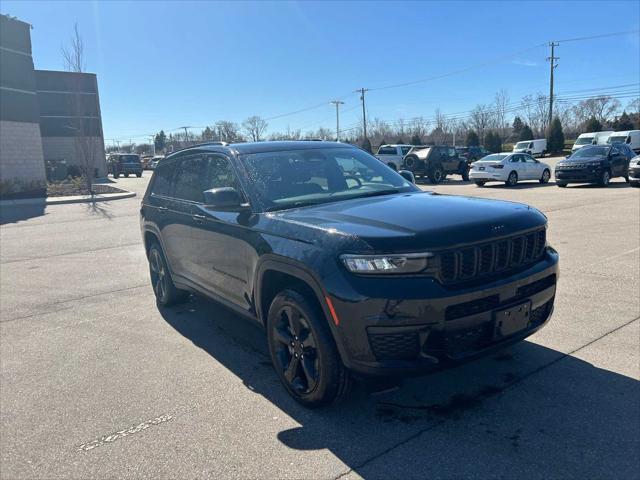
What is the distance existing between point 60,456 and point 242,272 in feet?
5.58

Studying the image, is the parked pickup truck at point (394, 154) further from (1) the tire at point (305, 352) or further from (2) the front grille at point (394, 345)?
(2) the front grille at point (394, 345)

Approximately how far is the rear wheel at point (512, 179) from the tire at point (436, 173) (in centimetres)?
414

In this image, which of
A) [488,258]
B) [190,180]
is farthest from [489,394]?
[190,180]

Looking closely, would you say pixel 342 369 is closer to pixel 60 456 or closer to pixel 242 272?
pixel 242 272

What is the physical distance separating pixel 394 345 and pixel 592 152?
850 inches

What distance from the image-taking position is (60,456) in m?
3.10

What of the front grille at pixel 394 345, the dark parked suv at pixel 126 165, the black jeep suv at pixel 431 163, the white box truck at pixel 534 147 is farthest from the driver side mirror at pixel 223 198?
the white box truck at pixel 534 147

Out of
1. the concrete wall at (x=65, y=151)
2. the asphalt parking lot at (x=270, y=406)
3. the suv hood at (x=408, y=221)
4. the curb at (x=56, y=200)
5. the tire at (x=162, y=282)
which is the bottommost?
the asphalt parking lot at (x=270, y=406)

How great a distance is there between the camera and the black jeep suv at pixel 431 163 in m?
26.3

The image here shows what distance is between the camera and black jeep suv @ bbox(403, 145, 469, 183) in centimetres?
2634

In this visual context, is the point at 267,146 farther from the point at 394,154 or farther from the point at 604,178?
the point at 394,154

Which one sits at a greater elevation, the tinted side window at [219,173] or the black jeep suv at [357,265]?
the tinted side window at [219,173]

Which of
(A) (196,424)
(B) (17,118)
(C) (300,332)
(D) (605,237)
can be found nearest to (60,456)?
(A) (196,424)

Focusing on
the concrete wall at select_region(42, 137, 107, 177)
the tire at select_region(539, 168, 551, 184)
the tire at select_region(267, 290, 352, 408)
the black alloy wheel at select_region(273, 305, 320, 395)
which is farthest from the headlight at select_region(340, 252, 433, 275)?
the concrete wall at select_region(42, 137, 107, 177)
